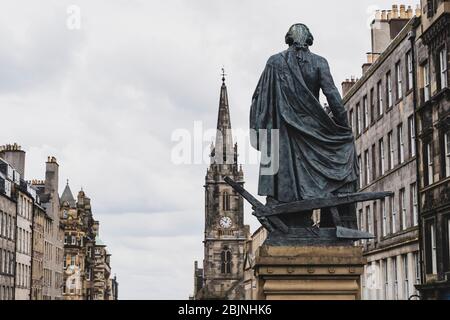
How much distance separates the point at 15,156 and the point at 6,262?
14.8 m

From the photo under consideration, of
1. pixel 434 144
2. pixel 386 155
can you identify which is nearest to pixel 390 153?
pixel 386 155

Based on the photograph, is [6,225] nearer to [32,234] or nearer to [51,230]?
[32,234]

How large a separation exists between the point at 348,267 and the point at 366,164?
136ft

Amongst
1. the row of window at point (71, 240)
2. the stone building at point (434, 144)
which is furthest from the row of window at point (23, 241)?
the stone building at point (434, 144)

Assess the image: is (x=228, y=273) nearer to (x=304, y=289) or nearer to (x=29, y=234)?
(x=29, y=234)

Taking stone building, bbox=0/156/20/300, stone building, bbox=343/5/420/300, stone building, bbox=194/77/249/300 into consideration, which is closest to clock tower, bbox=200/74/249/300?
stone building, bbox=194/77/249/300

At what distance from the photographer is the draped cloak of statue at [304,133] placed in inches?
429

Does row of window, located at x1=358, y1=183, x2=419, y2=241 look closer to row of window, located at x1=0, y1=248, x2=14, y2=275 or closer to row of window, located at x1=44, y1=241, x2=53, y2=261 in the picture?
row of window, located at x1=0, y1=248, x2=14, y2=275

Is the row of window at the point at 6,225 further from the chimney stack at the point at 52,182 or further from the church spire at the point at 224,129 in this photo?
the church spire at the point at 224,129

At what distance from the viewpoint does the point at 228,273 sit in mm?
161625

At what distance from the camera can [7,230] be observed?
67.0m

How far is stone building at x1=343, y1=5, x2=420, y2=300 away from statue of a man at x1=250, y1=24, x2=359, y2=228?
96.3 ft

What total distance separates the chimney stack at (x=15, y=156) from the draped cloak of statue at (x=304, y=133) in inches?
2699
